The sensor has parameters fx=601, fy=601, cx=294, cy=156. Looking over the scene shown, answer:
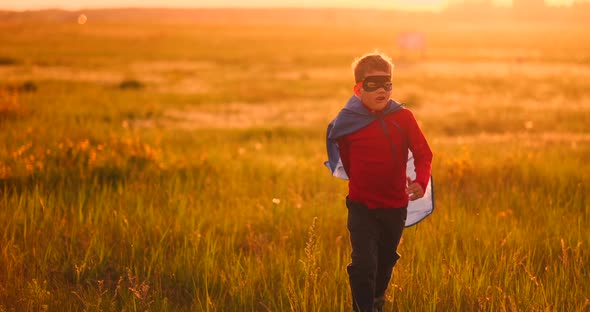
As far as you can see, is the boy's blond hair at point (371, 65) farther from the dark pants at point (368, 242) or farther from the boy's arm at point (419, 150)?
the dark pants at point (368, 242)

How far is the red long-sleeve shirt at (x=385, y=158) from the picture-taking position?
3359 mm

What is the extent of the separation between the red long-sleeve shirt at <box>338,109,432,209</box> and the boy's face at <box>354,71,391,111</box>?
92mm

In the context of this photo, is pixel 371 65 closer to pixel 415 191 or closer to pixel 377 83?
pixel 377 83

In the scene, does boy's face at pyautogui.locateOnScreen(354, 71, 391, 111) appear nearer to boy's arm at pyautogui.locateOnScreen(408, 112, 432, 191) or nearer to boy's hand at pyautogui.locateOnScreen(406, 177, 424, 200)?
boy's arm at pyautogui.locateOnScreen(408, 112, 432, 191)

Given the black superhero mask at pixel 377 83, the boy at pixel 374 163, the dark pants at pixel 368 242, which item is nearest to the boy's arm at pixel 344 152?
the boy at pixel 374 163

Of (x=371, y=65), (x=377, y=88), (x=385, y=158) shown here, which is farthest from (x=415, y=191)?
(x=371, y=65)

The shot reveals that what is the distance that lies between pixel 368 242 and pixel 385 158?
48cm

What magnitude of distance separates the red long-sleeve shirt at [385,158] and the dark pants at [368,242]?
64 mm

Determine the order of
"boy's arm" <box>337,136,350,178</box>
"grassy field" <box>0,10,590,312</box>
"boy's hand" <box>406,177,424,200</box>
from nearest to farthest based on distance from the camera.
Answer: "boy's hand" <box>406,177,424,200</box> → "boy's arm" <box>337,136,350,178</box> → "grassy field" <box>0,10,590,312</box>

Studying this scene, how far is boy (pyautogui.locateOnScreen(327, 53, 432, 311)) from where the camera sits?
335 cm

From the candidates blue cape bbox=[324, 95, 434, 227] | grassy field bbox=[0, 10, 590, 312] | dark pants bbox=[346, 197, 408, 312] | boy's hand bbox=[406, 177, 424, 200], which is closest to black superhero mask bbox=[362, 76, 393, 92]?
blue cape bbox=[324, 95, 434, 227]

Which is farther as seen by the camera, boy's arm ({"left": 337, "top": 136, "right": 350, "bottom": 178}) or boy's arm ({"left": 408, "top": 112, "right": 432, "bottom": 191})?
boy's arm ({"left": 337, "top": 136, "right": 350, "bottom": 178})

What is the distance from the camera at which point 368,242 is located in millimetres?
3367

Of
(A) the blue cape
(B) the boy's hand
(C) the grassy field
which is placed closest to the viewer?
(B) the boy's hand
